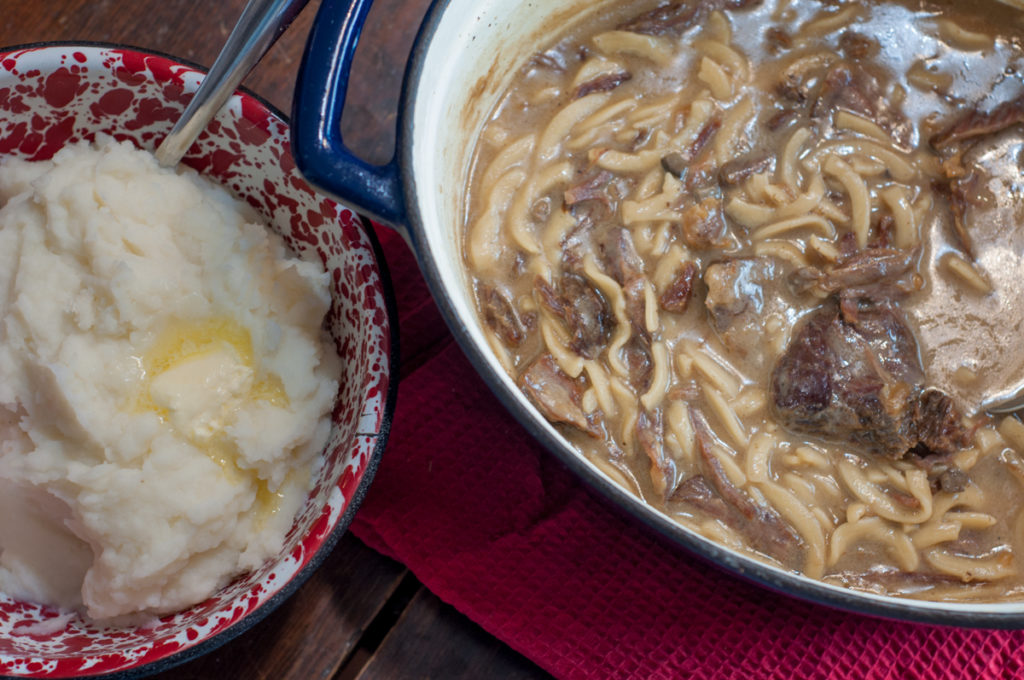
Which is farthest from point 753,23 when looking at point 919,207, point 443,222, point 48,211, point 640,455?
point 48,211

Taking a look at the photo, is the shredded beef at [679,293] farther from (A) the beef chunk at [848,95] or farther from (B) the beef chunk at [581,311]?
(A) the beef chunk at [848,95]

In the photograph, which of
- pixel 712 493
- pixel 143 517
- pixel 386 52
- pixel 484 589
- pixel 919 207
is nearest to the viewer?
pixel 143 517

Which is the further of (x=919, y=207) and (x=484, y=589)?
(x=484, y=589)

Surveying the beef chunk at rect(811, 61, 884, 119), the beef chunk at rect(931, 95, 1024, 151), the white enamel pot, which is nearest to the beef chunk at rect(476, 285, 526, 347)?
the white enamel pot

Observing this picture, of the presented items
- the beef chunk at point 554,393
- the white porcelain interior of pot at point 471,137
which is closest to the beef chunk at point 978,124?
the white porcelain interior of pot at point 471,137

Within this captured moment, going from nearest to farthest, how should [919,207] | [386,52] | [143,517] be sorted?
[143,517], [919,207], [386,52]

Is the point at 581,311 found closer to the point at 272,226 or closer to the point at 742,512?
the point at 742,512

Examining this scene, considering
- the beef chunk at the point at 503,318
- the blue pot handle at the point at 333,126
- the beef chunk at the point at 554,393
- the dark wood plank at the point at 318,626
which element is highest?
the blue pot handle at the point at 333,126

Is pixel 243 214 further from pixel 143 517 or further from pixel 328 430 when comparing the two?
pixel 143 517
